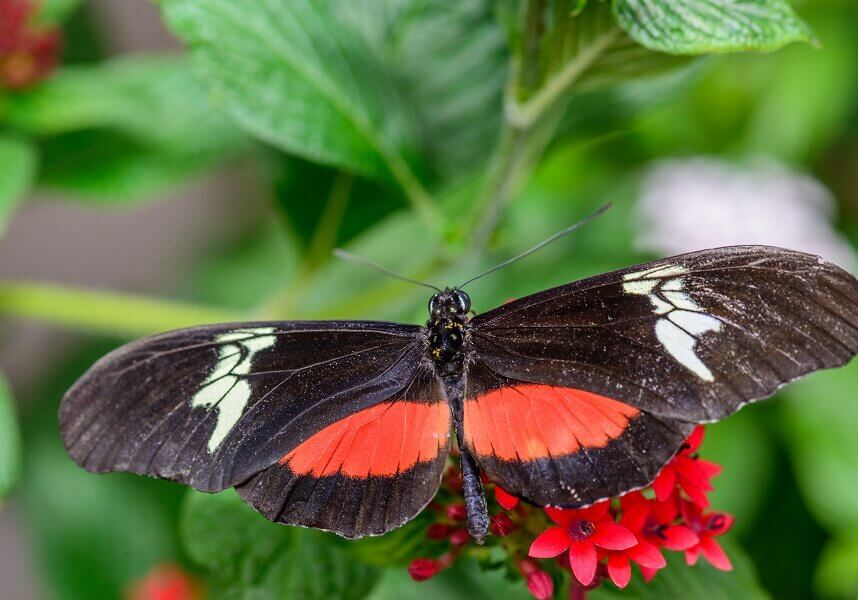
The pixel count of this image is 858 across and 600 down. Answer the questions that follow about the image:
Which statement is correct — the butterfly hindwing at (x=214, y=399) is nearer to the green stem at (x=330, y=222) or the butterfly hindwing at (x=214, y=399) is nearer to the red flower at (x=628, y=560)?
the red flower at (x=628, y=560)

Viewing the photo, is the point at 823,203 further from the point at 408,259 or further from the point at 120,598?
the point at 120,598

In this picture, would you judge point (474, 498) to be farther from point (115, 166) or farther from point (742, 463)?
point (742, 463)

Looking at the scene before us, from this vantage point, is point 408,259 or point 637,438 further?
point 408,259

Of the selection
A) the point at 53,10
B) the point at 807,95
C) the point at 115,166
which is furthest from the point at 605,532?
the point at 807,95

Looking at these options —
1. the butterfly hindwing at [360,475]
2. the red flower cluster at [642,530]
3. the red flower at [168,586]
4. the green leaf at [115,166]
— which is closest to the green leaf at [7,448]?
the butterfly hindwing at [360,475]

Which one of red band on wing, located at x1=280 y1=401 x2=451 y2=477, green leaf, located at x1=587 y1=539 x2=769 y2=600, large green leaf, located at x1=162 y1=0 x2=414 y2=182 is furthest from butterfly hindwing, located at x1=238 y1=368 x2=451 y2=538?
large green leaf, located at x1=162 y1=0 x2=414 y2=182

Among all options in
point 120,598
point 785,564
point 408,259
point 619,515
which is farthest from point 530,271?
point 120,598

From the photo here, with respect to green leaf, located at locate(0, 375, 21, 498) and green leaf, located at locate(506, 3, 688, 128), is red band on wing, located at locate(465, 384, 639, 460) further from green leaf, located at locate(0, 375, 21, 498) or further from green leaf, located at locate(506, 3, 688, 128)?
green leaf, located at locate(0, 375, 21, 498)
